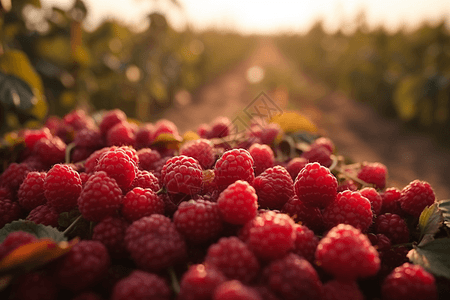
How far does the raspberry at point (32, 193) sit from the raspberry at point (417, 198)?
1.49 m

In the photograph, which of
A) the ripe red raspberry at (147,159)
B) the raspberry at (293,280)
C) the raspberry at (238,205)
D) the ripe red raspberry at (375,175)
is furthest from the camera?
the ripe red raspberry at (375,175)

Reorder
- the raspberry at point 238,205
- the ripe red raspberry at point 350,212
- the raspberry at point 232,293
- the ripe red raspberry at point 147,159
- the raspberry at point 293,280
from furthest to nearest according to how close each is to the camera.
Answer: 1. the ripe red raspberry at point 147,159
2. the ripe red raspberry at point 350,212
3. the raspberry at point 238,205
4. the raspberry at point 293,280
5. the raspberry at point 232,293

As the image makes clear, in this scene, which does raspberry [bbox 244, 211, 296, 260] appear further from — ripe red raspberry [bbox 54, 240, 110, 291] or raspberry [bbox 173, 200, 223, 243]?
ripe red raspberry [bbox 54, 240, 110, 291]

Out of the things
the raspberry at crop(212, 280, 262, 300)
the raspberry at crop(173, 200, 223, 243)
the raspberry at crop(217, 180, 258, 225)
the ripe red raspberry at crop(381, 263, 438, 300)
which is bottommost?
the ripe red raspberry at crop(381, 263, 438, 300)

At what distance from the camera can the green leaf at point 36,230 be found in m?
0.96

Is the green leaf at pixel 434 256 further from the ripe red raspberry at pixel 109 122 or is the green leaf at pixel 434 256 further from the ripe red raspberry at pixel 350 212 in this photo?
the ripe red raspberry at pixel 109 122

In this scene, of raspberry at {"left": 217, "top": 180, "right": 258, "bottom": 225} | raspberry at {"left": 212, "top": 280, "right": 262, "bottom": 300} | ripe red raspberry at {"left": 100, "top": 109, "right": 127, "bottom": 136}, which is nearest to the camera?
raspberry at {"left": 212, "top": 280, "right": 262, "bottom": 300}

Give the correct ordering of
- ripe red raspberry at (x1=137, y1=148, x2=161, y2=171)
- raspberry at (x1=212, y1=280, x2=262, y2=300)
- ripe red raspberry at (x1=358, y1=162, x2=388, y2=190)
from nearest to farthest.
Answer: raspberry at (x1=212, y1=280, x2=262, y2=300), ripe red raspberry at (x1=137, y1=148, x2=161, y2=171), ripe red raspberry at (x1=358, y1=162, x2=388, y2=190)

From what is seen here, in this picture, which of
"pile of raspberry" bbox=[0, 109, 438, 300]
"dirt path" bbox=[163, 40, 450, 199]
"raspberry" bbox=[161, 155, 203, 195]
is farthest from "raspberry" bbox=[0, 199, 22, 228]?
"dirt path" bbox=[163, 40, 450, 199]

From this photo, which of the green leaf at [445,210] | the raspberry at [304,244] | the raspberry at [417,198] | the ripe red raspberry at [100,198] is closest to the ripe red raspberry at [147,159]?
the ripe red raspberry at [100,198]

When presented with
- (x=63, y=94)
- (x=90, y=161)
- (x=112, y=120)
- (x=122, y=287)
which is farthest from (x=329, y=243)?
(x=63, y=94)

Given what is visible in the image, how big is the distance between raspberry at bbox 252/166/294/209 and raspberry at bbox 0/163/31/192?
1104 mm

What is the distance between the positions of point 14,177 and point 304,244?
1.34 meters

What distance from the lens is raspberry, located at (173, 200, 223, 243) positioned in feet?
3.00
